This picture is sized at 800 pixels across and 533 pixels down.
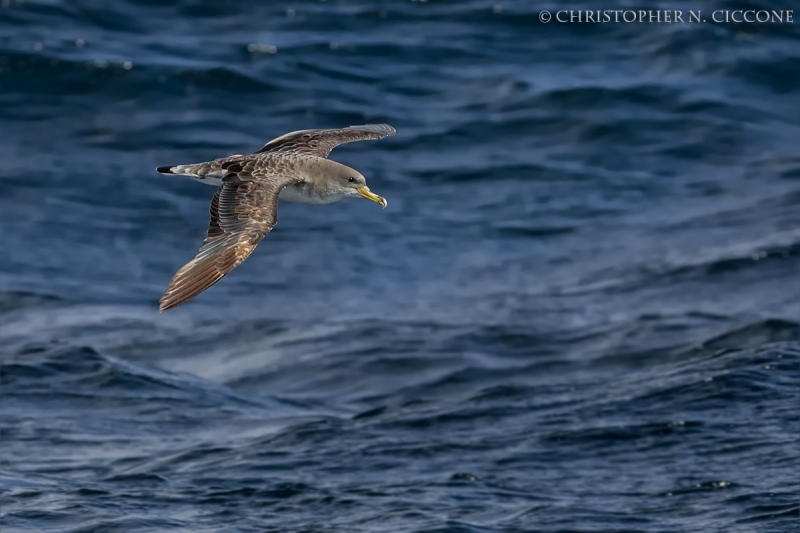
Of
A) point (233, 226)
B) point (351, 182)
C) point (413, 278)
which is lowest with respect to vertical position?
point (413, 278)

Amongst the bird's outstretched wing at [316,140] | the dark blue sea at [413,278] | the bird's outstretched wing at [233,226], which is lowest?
the dark blue sea at [413,278]

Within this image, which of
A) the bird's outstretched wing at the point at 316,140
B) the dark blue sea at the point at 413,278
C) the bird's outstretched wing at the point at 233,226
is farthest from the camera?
the dark blue sea at the point at 413,278

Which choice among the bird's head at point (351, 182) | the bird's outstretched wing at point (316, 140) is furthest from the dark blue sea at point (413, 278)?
the bird's outstretched wing at point (316, 140)

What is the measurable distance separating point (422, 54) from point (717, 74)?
13.4ft

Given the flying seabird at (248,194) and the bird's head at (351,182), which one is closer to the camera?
the flying seabird at (248,194)

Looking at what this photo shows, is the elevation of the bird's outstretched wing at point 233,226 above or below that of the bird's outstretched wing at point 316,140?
below

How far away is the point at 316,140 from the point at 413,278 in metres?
5.42

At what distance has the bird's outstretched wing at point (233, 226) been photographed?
7.64 meters

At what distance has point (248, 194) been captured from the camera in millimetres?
8359

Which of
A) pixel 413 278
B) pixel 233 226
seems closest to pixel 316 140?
pixel 233 226

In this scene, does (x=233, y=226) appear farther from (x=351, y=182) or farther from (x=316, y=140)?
(x=316, y=140)

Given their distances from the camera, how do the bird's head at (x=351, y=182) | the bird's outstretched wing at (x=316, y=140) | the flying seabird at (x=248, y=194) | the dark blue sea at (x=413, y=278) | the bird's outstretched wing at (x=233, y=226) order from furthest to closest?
the dark blue sea at (x=413, y=278) → the bird's outstretched wing at (x=316, y=140) → the bird's head at (x=351, y=182) → the flying seabird at (x=248, y=194) → the bird's outstretched wing at (x=233, y=226)

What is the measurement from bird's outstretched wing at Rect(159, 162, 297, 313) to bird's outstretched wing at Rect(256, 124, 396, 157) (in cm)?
108

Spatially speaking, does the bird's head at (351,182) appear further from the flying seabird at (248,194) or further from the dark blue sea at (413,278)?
the dark blue sea at (413,278)
